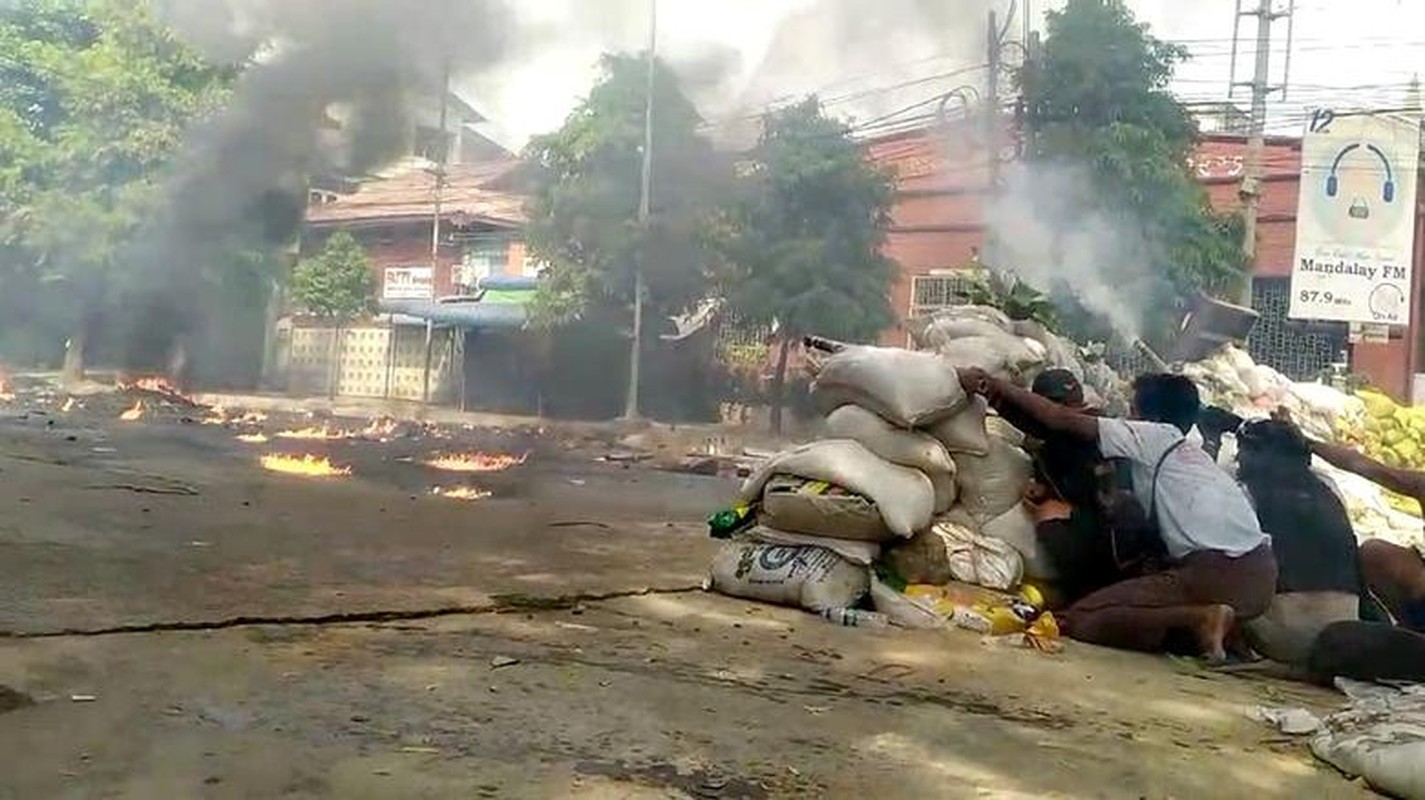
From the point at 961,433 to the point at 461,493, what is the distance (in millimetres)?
4097

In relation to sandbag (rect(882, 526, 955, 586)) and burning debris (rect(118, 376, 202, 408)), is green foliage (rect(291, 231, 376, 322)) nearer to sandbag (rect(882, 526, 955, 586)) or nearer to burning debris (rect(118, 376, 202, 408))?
burning debris (rect(118, 376, 202, 408))

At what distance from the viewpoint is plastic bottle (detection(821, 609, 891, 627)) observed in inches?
142

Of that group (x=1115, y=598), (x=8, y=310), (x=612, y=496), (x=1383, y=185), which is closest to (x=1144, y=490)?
(x=1115, y=598)

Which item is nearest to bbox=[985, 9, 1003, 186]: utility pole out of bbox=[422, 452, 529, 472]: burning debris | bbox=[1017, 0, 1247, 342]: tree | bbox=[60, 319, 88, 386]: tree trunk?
bbox=[1017, 0, 1247, 342]: tree

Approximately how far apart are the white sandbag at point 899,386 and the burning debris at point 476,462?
5.51 metres

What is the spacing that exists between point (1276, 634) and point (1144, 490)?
53cm

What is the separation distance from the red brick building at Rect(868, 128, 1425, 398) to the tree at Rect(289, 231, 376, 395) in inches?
334

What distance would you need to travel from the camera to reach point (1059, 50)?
507 inches

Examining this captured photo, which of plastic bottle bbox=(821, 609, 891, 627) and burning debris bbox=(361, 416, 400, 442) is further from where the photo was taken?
burning debris bbox=(361, 416, 400, 442)

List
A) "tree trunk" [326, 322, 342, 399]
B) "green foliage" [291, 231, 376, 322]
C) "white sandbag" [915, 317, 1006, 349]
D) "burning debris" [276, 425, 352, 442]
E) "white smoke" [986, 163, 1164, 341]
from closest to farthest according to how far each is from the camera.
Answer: "white sandbag" [915, 317, 1006, 349], "burning debris" [276, 425, 352, 442], "white smoke" [986, 163, 1164, 341], "green foliage" [291, 231, 376, 322], "tree trunk" [326, 322, 342, 399]

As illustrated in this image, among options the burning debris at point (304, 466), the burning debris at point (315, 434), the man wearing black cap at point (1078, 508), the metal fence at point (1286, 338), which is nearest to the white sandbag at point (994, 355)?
the man wearing black cap at point (1078, 508)

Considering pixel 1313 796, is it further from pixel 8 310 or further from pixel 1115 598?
pixel 8 310

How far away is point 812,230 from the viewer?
47.5 feet

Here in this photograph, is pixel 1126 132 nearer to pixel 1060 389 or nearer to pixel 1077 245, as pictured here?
pixel 1077 245
